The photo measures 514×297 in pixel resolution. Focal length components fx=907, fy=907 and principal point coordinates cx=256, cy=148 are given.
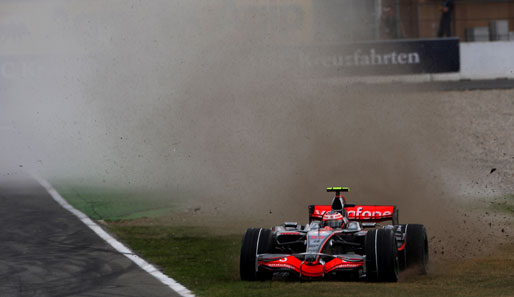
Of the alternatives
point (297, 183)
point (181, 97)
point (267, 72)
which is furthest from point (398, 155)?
point (181, 97)

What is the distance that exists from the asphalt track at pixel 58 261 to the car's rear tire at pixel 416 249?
142 inches

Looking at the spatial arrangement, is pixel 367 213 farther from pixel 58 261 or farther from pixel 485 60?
pixel 485 60

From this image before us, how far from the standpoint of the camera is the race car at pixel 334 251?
11.6 m

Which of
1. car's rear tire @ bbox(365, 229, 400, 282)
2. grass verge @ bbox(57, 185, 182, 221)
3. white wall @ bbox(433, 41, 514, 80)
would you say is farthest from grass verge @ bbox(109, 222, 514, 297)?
white wall @ bbox(433, 41, 514, 80)

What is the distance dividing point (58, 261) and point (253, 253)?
11.7 ft

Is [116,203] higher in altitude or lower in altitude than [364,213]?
lower

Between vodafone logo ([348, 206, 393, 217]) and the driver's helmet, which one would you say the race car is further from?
vodafone logo ([348, 206, 393, 217])

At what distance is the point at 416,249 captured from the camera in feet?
42.5

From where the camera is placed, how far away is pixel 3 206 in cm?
1992

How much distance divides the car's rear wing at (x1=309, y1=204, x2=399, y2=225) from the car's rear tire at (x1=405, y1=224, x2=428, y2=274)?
0.93 meters

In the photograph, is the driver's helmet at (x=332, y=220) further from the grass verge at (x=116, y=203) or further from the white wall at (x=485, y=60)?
the white wall at (x=485, y=60)

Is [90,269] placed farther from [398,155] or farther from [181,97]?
[181,97]

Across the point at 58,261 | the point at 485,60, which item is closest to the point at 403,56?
the point at 485,60

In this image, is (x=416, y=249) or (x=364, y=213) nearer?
(x=416, y=249)
